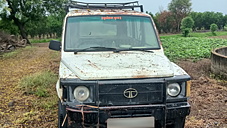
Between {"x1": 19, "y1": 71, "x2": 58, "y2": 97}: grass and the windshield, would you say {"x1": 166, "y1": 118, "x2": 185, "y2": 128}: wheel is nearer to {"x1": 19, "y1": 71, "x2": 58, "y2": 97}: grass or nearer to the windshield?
the windshield

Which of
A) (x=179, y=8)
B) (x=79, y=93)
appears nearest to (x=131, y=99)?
(x=79, y=93)

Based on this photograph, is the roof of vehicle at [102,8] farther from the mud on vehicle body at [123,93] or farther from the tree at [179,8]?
the tree at [179,8]

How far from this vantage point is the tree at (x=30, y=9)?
27109mm

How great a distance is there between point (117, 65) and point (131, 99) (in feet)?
1.79

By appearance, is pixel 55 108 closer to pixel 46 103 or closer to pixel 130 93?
pixel 46 103

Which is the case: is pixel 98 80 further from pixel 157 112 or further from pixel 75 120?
pixel 157 112

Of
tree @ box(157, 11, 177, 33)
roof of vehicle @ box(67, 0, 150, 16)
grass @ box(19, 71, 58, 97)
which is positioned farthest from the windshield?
tree @ box(157, 11, 177, 33)

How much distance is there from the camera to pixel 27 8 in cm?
2756

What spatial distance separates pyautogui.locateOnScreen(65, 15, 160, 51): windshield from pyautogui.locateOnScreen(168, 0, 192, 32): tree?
6113 cm

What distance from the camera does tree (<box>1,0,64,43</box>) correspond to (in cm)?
2711

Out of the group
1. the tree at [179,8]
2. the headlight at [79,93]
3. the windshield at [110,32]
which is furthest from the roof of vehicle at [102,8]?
the tree at [179,8]

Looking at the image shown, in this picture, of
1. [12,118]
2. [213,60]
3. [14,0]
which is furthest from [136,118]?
[14,0]

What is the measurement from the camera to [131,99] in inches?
134

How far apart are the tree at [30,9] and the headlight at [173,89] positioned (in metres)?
25.2
